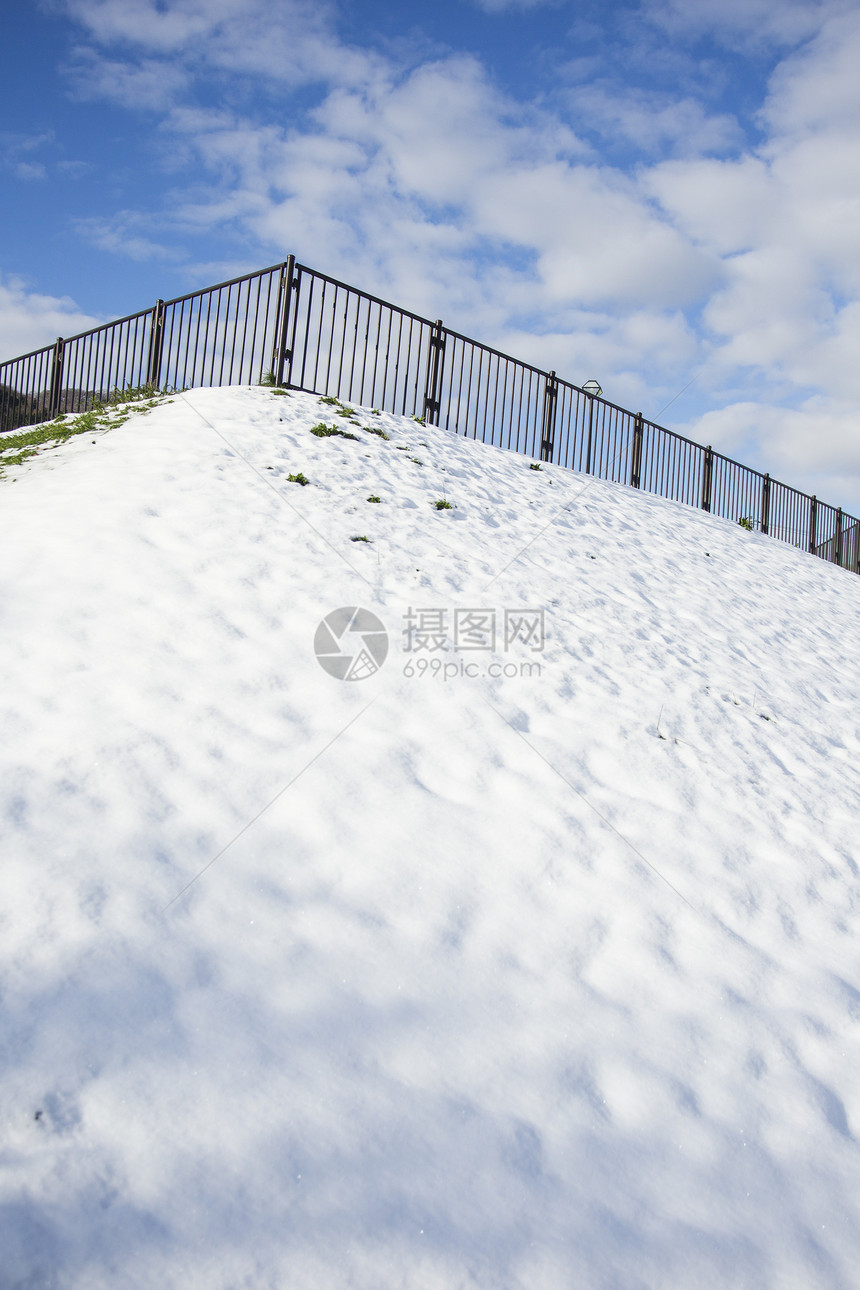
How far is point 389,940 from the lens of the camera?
2.86m

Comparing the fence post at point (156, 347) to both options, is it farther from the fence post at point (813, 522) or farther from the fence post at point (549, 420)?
the fence post at point (813, 522)

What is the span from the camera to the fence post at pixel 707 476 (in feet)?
50.2

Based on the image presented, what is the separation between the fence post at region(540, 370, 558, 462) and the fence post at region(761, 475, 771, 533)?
717 centimetres

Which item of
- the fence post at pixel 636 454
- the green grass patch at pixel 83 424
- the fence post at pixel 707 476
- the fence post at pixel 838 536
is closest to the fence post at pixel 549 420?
the fence post at pixel 636 454

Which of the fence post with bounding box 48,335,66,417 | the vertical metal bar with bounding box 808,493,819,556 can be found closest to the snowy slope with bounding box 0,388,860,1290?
the fence post with bounding box 48,335,66,417

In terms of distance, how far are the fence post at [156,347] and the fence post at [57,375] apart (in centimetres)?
318

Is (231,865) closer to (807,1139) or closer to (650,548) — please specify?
(807,1139)

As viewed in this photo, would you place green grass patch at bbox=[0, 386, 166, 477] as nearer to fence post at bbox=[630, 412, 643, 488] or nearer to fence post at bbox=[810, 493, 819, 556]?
fence post at bbox=[630, 412, 643, 488]

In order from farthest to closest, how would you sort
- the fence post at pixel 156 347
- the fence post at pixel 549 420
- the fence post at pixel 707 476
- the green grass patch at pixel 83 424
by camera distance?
the fence post at pixel 707 476, the fence post at pixel 549 420, the fence post at pixel 156 347, the green grass patch at pixel 83 424

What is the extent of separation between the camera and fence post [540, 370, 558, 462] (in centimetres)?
1223

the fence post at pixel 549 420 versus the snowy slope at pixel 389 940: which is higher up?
the fence post at pixel 549 420

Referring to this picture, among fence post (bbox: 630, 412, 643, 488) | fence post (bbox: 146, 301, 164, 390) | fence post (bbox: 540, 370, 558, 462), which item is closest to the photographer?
fence post (bbox: 146, 301, 164, 390)

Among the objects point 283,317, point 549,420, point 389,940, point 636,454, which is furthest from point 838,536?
A: point 389,940

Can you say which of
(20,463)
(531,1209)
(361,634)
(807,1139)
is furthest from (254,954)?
(20,463)
